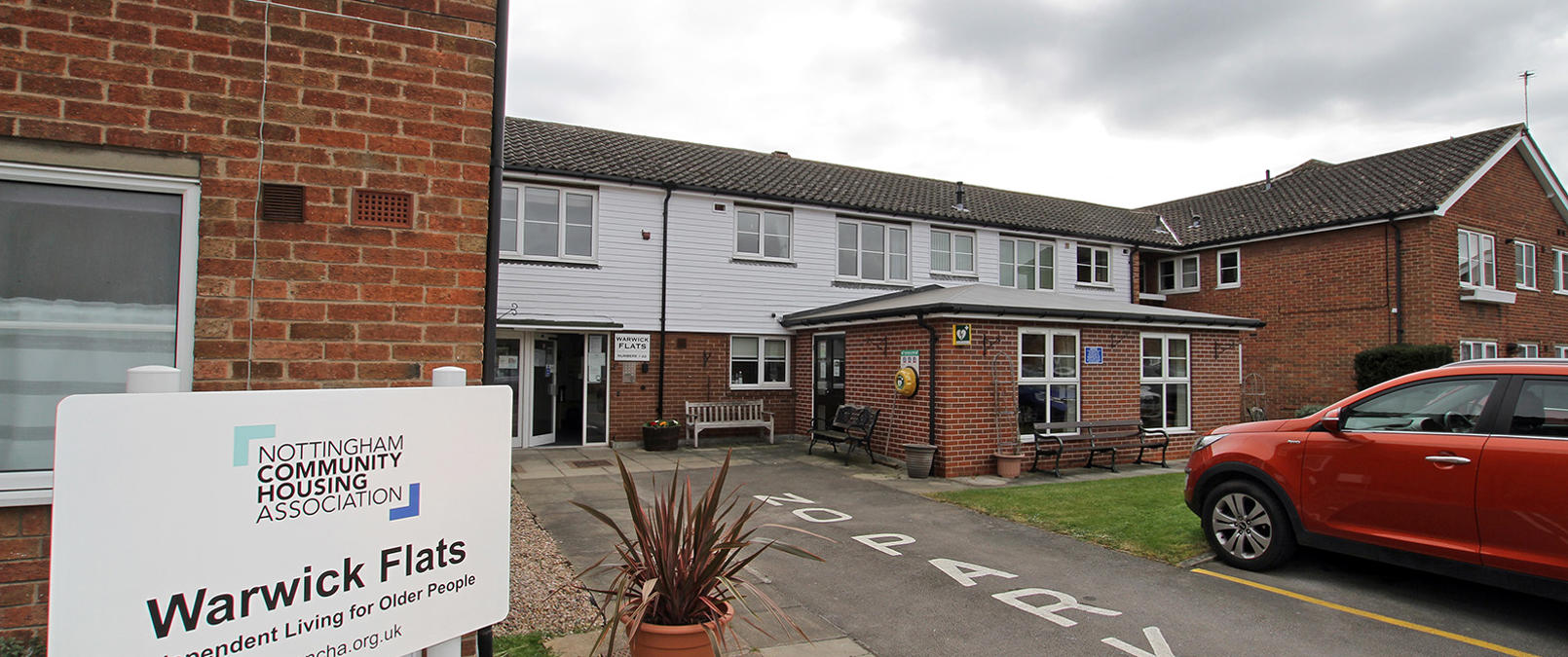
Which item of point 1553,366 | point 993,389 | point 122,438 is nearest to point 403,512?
point 122,438

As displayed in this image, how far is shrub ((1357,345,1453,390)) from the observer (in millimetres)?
15930

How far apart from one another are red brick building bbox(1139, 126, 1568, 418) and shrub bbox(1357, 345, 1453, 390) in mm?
976

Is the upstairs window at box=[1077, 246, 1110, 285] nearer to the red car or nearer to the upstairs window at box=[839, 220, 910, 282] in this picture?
the upstairs window at box=[839, 220, 910, 282]

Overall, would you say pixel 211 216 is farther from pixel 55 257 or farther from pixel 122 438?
pixel 122 438

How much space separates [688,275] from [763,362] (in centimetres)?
251

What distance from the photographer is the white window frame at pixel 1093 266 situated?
20859mm

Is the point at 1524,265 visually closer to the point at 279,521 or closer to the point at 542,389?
the point at 542,389

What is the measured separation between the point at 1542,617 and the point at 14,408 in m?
8.62

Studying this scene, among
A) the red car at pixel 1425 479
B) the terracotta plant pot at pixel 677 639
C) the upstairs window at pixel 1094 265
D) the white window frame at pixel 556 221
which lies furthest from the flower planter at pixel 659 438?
the upstairs window at pixel 1094 265

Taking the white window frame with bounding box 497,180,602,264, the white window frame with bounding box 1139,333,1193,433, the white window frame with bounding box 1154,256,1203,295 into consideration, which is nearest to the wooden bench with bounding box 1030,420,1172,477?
the white window frame with bounding box 1139,333,1193,433

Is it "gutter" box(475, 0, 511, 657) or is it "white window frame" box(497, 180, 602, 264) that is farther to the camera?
"white window frame" box(497, 180, 602, 264)

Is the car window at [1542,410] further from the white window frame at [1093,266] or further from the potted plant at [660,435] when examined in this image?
the white window frame at [1093,266]

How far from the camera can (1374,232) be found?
18.1m

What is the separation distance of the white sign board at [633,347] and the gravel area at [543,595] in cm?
783
